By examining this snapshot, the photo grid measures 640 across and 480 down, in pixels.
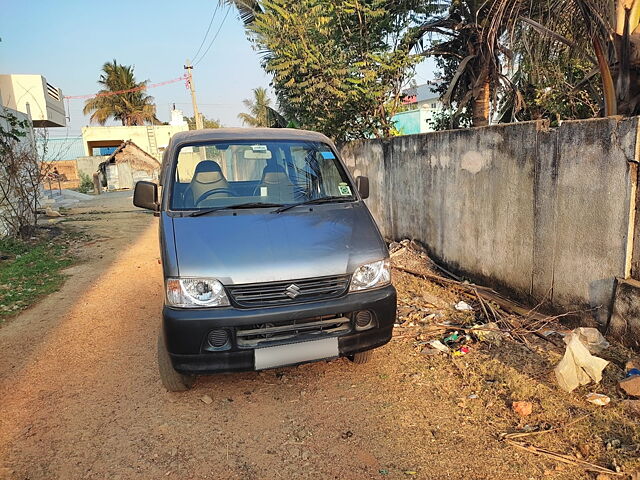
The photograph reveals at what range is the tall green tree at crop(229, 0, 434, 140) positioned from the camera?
25.3 ft

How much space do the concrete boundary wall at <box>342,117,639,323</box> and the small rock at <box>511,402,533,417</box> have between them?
4.46 feet

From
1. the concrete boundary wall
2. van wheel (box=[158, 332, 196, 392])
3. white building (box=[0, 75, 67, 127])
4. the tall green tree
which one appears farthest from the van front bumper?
white building (box=[0, 75, 67, 127])

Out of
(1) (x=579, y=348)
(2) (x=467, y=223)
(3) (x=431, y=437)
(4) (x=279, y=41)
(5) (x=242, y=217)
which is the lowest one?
(3) (x=431, y=437)

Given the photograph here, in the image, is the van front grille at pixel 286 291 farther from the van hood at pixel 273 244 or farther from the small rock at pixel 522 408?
the small rock at pixel 522 408

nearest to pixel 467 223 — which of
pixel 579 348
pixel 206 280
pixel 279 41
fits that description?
pixel 579 348

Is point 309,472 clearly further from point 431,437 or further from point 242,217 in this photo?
point 242,217

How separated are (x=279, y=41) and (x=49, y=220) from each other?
349 inches

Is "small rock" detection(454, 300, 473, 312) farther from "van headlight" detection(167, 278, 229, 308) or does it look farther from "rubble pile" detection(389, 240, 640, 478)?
"van headlight" detection(167, 278, 229, 308)

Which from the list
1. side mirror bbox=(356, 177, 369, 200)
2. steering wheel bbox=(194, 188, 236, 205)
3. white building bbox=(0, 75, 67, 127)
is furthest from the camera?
white building bbox=(0, 75, 67, 127)

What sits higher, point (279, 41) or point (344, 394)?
point (279, 41)

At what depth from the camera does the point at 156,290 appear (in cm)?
584

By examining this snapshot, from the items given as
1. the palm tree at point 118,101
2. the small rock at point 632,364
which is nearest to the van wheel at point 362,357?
the small rock at point 632,364

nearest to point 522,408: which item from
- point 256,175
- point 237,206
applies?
point 237,206

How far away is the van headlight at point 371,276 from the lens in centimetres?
299
